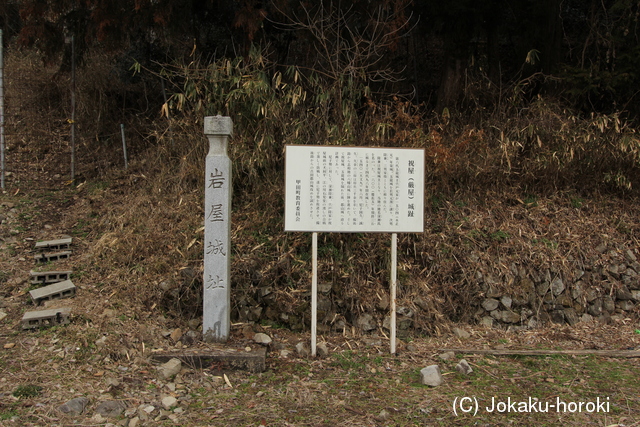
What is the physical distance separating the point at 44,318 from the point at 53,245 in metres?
1.59

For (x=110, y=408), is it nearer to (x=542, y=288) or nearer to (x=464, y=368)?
(x=464, y=368)

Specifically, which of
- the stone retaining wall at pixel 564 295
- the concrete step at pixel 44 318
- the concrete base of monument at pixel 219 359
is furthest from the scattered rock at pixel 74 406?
the stone retaining wall at pixel 564 295

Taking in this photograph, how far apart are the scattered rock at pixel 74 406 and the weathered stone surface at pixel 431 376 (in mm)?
2526

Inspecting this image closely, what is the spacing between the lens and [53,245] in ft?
18.6

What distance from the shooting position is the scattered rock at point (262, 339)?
4391 millimetres

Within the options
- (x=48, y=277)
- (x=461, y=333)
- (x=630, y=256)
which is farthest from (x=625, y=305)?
(x=48, y=277)

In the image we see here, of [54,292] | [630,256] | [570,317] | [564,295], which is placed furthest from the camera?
[630,256]

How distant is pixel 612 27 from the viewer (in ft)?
23.0

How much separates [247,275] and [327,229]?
4.03 feet

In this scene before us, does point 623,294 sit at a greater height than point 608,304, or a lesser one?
greater

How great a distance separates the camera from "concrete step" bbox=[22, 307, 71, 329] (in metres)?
4.31

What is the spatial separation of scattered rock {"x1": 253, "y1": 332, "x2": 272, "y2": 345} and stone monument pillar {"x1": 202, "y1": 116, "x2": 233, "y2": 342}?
321 millimetres

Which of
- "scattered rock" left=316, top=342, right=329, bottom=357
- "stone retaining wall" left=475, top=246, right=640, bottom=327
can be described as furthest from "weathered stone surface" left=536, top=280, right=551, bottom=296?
"scattered rock" left=316, top=342, right=329, bottom=357

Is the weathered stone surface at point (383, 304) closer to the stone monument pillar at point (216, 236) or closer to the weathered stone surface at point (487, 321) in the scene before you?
the weathered stone surface at point (487, 321)
